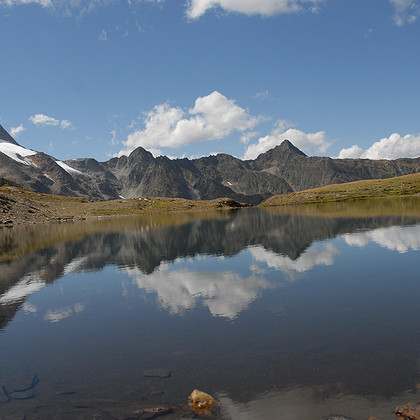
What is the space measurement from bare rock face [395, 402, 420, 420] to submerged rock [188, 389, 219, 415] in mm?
7615

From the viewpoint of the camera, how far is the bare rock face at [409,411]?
41.6 feet

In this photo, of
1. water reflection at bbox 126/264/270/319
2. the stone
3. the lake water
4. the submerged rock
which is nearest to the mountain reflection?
water reflection at bbox 126/264/270/319

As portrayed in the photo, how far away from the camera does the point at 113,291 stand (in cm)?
3650

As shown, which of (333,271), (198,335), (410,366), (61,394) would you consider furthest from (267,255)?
(61,394)

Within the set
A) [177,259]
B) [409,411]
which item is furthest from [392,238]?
[409,411]

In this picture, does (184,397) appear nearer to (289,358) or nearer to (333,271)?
(289,358)

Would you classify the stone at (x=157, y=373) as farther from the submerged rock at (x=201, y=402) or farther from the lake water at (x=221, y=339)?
the submerged rock at (x=201, y=402)

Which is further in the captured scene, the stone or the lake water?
the stone

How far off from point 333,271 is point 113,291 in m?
26.3

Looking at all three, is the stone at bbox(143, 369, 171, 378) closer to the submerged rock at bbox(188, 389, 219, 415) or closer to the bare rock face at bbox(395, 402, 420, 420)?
the submerged rock at bbox(188, 389, 219, 415)

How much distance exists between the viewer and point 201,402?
1451 centimetres

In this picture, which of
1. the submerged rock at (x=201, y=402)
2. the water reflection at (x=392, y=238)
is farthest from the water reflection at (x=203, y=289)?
the water reflection at (x=392, y=238)

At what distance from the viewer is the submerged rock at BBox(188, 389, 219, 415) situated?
14.2 meters

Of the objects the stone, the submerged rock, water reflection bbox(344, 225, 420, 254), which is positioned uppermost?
water reflection bbox(344, 225, 420, 254)
